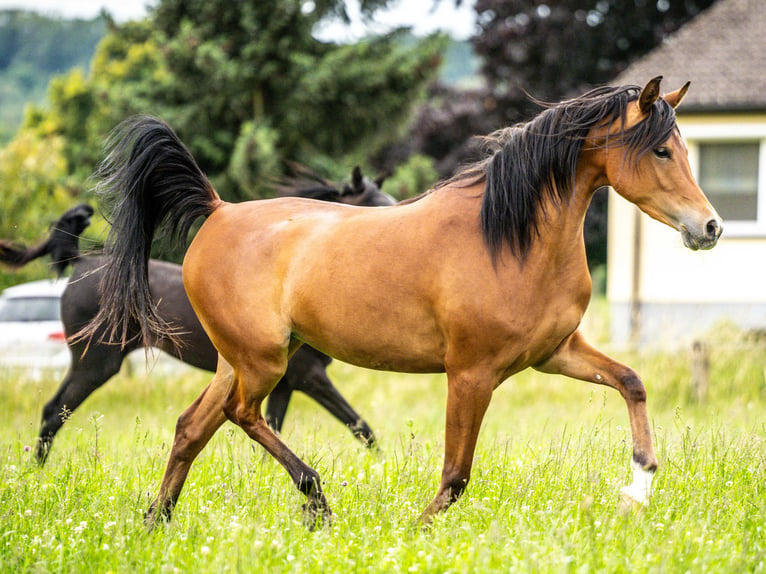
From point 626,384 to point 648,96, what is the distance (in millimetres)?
1386

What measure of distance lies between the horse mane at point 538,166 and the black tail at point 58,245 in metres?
4.25

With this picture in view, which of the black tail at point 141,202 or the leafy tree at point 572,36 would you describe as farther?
the leafy tree at point 572,36

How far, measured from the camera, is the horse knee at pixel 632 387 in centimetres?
441

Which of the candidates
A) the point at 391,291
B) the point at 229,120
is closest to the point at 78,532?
the point at 391,291

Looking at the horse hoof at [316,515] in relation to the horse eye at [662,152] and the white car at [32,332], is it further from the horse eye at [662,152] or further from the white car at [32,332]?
the white car at [32,332]

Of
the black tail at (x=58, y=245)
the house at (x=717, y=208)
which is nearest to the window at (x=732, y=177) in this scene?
the house at (x=717, y=208)

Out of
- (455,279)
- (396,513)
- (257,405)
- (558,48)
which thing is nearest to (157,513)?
(257,405)

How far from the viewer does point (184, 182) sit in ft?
17.3

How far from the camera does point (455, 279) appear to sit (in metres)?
4.30

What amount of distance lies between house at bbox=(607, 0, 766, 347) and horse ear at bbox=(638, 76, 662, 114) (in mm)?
11091

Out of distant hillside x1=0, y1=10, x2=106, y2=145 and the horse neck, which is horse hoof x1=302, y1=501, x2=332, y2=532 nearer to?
the horse neck

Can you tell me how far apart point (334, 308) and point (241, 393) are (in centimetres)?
73

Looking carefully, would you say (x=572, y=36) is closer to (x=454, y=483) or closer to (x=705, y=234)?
(x=705, y=234)

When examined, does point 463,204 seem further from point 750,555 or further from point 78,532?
point 78,532
